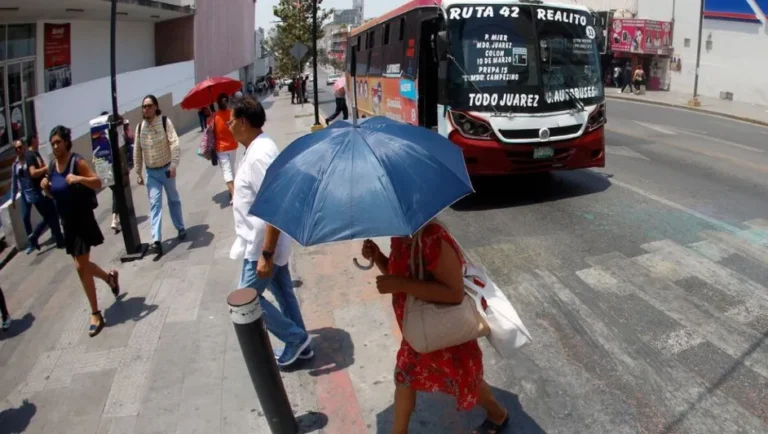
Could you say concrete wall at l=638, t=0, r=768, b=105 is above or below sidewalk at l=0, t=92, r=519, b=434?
above

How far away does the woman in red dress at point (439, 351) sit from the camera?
9.73 ft

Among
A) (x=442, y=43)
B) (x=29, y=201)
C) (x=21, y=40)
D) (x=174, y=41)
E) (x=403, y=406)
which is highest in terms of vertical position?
(x=174, y=41)

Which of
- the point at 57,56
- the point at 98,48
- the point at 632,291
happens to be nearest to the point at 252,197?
the point at 632,291

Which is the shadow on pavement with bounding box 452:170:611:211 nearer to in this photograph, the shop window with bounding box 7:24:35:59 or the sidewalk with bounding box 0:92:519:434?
the sidewalk with bounding box 0:92:519:434

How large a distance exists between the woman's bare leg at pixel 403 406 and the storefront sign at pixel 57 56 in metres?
15.2

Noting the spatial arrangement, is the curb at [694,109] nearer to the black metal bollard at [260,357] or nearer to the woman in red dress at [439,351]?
the woman in red dress at [439,351]

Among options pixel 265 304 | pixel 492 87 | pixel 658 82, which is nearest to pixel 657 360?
pixel 265 304

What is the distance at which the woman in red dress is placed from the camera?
2967 mm

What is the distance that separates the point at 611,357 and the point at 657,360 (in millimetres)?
303

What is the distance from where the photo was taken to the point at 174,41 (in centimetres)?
2548

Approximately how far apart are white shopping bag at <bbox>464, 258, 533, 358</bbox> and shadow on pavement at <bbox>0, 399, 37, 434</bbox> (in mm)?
3117

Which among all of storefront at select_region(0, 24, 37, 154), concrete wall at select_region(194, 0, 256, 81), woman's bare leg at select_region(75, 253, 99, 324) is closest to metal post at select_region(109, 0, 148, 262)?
woman's bare leg at select_region(75, 253, 99, 324)

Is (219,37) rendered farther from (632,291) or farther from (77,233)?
(632,291)

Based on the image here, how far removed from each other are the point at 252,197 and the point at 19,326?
3.20 m
